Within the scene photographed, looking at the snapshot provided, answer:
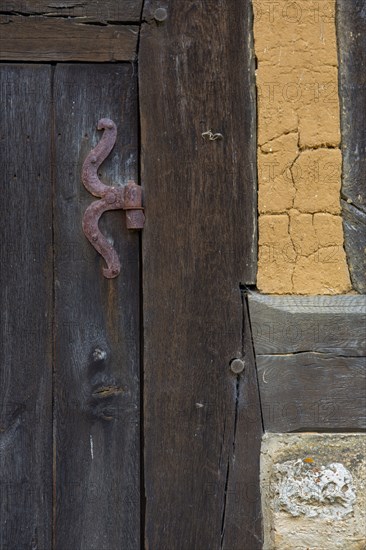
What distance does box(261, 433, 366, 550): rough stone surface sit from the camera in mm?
1829

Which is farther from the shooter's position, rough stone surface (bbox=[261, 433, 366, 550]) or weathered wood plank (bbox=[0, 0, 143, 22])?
weathered wood plank (bbox=[0, 0, 143, 22])

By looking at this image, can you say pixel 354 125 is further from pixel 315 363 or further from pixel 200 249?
pixel 315 363

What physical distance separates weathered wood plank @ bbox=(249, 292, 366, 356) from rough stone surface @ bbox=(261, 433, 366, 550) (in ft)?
0.74

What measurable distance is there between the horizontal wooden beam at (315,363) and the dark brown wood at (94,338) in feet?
1.12

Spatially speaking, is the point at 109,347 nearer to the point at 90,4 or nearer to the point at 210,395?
the point at 210,395

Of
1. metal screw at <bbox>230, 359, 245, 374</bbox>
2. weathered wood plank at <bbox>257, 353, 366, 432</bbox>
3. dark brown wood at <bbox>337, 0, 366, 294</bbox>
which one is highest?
dark brown wood at <bbox>337, 0, 366, 294</bbox>

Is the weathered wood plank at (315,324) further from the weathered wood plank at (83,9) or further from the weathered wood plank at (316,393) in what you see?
the weathered wood plank at (83,9)

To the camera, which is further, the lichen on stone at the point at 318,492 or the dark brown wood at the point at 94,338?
the dark brown wood at the point at 94,338

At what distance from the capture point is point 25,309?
1.96 meters

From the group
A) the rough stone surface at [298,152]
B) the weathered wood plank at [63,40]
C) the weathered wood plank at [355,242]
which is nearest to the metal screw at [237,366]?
the rough stone surface at [298,152]

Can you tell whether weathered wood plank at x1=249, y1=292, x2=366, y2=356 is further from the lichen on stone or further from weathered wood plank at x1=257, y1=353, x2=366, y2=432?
the lichen on stone

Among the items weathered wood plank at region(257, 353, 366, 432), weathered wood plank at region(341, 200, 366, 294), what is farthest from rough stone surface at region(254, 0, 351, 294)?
weathered wood plank at region(257, 353, 366, 432)

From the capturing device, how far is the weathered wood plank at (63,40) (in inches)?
77.4

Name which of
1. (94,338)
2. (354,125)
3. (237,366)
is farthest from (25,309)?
(354,125)
